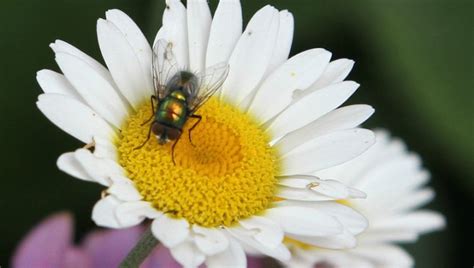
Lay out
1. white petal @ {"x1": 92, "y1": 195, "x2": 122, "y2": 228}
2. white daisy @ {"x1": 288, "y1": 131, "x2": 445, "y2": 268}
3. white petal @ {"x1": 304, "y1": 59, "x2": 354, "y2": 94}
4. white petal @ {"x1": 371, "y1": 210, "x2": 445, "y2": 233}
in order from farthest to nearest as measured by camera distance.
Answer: white petal @ {"x1": 371, "y1": 210, "x2": 445, "y2": 233}, white daisy @ {"x1": 288, "y1": 131, "x2": 445, "y2": 268}, white petal @ {"x1": 304, "y1": 59, "x2": 354, "y2": 94}, white petal @ {"x1": 92, "y1": 195, "x2": 122, "y2": 228}

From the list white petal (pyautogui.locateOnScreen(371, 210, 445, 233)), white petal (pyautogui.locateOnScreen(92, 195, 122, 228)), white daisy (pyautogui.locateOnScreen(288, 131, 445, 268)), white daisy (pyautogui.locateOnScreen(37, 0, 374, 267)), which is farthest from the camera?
white petal (pyautogui.locateOnScreen(371, 210, 445, 233))

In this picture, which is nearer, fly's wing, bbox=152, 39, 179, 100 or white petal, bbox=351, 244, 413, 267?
fly's wing, bbox=152, 39, 179, 100

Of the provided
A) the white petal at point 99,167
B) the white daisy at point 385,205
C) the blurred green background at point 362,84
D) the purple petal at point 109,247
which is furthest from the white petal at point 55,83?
the blurred green background at point 362,84

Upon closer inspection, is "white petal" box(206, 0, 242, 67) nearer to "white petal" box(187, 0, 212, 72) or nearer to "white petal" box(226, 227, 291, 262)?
"white petal" box(187, 0, 212, 72)

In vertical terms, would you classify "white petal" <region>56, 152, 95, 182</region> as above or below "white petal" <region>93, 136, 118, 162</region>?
below

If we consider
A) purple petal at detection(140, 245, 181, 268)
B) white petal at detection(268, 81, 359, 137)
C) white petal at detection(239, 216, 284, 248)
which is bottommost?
purple petal at detection(140, 245, 181, 268)

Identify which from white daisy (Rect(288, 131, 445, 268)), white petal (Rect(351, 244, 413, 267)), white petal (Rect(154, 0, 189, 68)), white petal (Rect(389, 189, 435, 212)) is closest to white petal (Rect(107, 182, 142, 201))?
white petal (Rect(154, 0, 189, 68))

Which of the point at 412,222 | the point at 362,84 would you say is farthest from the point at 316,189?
the point at 362,84
